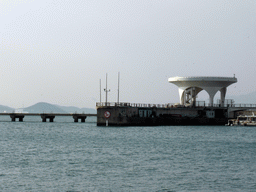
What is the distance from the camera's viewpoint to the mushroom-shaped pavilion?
129 meters

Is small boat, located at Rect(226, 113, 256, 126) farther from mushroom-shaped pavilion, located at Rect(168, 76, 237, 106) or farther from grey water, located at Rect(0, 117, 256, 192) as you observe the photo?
grey water, located at Rect(0, 117, 256, 192)

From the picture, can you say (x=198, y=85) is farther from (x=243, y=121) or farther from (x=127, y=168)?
(x=127, y=168)

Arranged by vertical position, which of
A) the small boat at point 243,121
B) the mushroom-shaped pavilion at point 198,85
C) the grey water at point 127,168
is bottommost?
the grey water at point 127,168

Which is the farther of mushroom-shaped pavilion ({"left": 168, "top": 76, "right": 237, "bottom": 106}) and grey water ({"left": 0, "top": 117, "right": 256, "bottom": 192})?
mushroom-shaped pavilion ({"left": 168, "top": 76, "right": 237, "bottom": 106})

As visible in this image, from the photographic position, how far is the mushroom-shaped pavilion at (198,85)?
129 m

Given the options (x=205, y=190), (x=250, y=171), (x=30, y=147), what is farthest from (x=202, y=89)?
(x=205, y=190)

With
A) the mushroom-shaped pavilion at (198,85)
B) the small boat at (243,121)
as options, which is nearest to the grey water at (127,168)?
the small boat at (243,121)

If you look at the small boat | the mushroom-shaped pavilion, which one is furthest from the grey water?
the mushroom-shaped pavilion

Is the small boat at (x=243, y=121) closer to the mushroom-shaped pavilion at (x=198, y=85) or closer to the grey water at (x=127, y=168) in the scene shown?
the mushroom-shaped pavilion at (x=198, y=85)

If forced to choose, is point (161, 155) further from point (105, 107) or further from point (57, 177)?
point (105, 107)

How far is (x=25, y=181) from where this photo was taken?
36750mm

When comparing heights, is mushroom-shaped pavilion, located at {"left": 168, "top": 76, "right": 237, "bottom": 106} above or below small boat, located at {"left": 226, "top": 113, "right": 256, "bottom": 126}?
above

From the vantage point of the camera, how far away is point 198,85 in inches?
5143

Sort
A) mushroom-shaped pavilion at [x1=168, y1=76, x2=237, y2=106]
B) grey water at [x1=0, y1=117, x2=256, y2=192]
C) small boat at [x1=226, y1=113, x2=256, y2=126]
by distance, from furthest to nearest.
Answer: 1. mushroom-shaped pavilion at [x1=168, y1=76, x2=237, y2=106]
2. small boat at [x1=226, y1=113, x2=256, y2=126]
3. grey water at [x1=0, y1=117, x2=256, y2=192]
